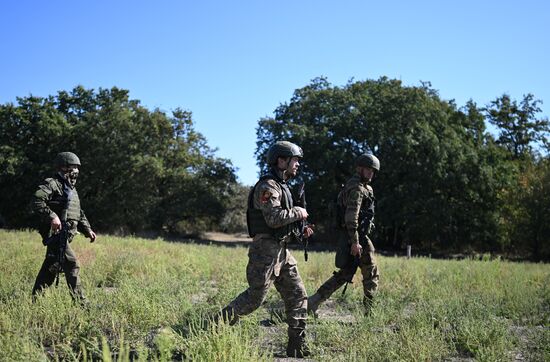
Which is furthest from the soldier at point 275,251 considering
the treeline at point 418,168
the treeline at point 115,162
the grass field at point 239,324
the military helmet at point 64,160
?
the treeline at point 115,162

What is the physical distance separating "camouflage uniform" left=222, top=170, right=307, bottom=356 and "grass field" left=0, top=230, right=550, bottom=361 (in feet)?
0.93

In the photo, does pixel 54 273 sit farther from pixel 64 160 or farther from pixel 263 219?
pixel 263 219

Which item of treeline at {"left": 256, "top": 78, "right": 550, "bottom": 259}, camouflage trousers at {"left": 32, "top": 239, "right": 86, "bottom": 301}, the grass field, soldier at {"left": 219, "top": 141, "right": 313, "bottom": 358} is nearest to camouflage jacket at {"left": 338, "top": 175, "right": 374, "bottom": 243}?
the grass field

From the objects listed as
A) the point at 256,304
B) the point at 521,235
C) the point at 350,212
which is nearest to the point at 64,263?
the point at 256,304

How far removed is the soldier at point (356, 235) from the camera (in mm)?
6250

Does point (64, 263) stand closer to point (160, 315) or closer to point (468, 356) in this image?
point (160, 315)

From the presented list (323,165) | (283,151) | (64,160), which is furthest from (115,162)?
(283,151)

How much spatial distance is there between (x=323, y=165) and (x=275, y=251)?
89.4ft

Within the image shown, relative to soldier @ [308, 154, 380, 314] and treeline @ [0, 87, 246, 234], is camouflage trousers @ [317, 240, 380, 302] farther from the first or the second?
treeline @ [0, 87, 246, 234]

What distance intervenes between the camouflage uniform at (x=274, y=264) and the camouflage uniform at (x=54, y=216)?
2.36m

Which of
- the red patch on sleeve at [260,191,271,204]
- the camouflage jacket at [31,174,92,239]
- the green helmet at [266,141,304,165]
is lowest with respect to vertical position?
the camouflage jacket at [31,174,92,239]

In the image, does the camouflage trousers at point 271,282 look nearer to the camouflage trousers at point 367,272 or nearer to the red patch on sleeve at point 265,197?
the red patch on sleeve at point 265,197

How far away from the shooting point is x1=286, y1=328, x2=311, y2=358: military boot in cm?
457

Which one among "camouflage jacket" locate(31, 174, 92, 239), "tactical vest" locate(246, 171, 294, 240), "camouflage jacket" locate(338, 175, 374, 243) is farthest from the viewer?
"camouflage jacket" locate(338, 175, 374, 243)
